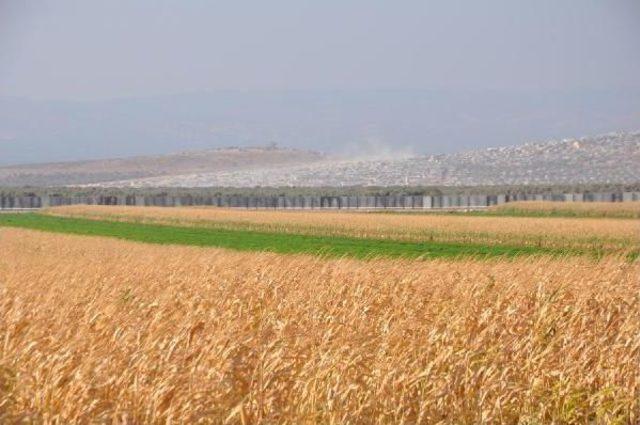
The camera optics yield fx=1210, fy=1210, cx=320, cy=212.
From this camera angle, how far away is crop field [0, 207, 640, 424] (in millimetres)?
9930

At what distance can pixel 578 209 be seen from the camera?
72.2 meters

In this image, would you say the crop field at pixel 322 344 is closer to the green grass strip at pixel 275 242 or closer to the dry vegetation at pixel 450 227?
the green grass strip at pixel 275 242

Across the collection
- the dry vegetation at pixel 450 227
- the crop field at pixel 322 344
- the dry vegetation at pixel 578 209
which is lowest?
the dry vegetation at pixel 578 209

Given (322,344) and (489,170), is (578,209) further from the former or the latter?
(489,170)

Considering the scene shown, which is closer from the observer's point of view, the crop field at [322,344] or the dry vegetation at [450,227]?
the crop field at [322,344]

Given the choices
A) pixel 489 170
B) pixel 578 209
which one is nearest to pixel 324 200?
pixel 578 209

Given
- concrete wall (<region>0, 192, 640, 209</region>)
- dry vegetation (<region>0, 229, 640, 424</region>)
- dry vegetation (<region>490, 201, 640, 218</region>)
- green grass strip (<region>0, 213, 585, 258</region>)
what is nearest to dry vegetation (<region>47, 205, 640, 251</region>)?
green grass strip (<region>0, 213, 585, 258</region>)

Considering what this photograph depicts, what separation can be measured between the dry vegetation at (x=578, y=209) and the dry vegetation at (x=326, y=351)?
53.1 metres

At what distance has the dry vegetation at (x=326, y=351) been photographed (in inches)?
390

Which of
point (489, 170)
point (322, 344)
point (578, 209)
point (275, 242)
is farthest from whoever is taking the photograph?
point (489, 170)

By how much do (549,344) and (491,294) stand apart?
3.73 metres

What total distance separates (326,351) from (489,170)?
422 feet

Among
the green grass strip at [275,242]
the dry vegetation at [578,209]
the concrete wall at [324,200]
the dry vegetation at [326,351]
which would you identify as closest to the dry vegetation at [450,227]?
the green grass strip at [275,242]

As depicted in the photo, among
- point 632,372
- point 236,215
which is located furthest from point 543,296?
point 236,215
